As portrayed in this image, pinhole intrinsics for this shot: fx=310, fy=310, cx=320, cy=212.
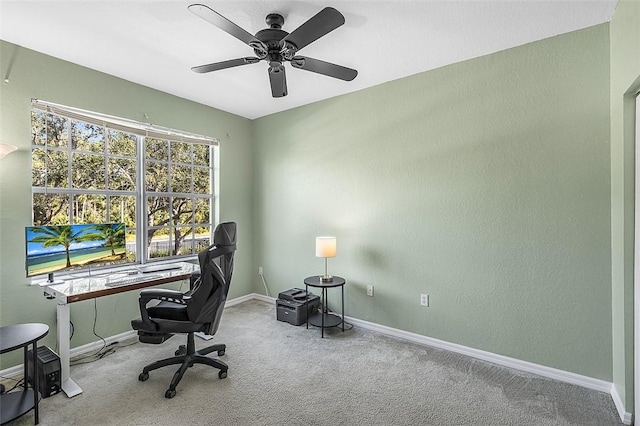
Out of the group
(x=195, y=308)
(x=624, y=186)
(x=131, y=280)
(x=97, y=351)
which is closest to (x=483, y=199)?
(x=624, y=186)

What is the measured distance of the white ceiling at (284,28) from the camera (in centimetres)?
202

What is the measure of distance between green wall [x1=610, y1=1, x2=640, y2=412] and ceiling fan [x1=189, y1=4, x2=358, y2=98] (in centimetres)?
164

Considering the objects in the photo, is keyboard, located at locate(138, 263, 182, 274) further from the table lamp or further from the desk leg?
the table lamp

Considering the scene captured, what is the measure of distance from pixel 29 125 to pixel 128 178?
0.89 m

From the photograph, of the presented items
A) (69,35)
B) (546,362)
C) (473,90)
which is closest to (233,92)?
(69,35)

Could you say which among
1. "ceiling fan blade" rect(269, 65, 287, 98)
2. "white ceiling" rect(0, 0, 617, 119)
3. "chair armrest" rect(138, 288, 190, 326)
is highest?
"white ceiling" rect(0, 0, 617, 119)

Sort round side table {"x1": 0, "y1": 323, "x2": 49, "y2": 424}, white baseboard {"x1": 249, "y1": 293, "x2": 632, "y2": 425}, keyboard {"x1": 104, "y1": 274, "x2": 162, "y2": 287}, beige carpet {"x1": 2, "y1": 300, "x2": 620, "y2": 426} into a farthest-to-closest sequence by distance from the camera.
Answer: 1. keyboard {"x1": 104, "y1": 274, "x2": 162, "y2": 287}
2. white baseboard {"x1": 249, "y1": 293, "x2": 632, "y2": 425}
3. beige carpet {"x1": 2, "y1": 300, "x2": 620, "y2": 426}
4. round side table {"x1": 0, "y1": 323, "x2": 49, "y2": 424}

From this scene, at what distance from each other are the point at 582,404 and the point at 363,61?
3.04 m

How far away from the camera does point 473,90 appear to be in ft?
8.96

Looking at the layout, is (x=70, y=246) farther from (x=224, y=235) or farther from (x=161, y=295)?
(x=224, y=235)

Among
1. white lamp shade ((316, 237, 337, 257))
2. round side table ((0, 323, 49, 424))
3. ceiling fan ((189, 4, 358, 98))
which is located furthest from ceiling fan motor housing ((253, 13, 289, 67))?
round side table ((0, 323, 49, 424))

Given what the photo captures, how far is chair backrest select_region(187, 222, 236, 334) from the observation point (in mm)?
2213

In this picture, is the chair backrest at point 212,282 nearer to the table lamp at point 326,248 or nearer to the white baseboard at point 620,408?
the table lamp at point 326,248

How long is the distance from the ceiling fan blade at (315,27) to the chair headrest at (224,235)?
4.37ft
